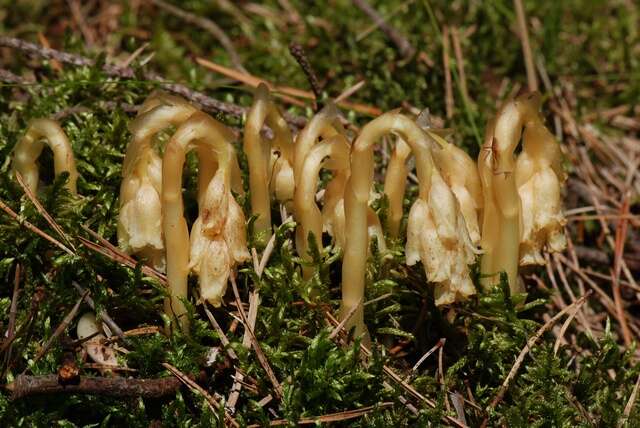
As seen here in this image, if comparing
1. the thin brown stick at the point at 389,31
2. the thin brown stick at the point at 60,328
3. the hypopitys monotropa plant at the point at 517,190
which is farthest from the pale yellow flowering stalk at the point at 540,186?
the thin brown stick at the point at 389,31

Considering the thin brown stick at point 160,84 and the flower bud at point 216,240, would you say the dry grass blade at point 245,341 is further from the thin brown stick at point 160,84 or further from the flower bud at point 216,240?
the thin brown stick at point 160,84

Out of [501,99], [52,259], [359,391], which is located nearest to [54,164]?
[52,259]

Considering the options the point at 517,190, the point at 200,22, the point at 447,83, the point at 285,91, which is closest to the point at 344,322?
the point at 517,190

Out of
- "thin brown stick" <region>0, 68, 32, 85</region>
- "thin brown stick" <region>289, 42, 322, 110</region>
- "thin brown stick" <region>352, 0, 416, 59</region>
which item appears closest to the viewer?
"thin brown stick" <region>289, 42, 322, 110</region>

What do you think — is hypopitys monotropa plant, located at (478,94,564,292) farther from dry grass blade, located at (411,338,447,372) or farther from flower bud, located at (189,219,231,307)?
flower bud, located at (189,219,231,307)

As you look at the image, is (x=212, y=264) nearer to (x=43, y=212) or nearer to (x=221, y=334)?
(x=221, y=334)

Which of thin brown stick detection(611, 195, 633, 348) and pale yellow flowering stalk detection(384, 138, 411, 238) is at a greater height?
pale yellow flowering stalk detection(384, 138, 411, 238)

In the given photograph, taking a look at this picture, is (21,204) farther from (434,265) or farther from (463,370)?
(463,370)

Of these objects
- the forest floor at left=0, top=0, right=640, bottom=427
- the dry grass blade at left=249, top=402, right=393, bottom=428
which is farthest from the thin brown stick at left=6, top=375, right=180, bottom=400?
the dry grass blade at left=249, top=402, right=393, bottom=428
